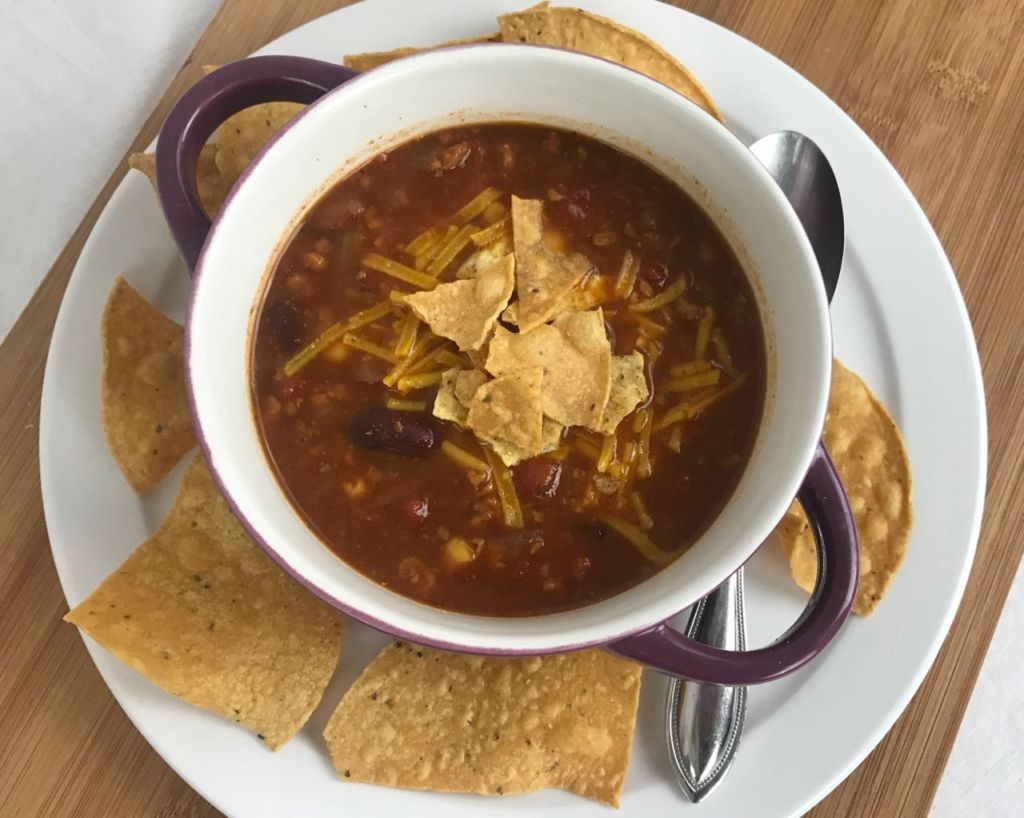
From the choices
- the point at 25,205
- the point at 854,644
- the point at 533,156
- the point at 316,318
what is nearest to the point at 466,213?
the point at 533,156

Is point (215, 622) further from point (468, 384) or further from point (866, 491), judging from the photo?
point (866, 491)

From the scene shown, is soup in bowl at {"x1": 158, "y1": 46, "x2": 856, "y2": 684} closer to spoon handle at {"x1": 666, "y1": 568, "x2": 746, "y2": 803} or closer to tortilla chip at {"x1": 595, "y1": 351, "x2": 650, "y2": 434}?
tortilla chip at {"x1": 595, "y1": 351, "x2": 650, "y2": 434}

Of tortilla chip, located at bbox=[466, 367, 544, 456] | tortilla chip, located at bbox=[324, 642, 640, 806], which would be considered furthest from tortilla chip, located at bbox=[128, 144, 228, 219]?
tortilla chip, located at bbox=[324, 642, 640, 806]

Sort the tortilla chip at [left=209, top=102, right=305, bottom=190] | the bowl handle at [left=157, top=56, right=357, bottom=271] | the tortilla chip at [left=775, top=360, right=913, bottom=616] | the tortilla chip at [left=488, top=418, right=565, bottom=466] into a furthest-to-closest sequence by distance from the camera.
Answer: the tortilla chip at [left=209, top=102, right=305, bottom=190] → the tortilla chip at [left=775, top=360, right=913, bottom=616] → the tortilla chip at [left=488, top=418, right=565, bottom=466] → the bowl handle at [left=157, top=56, right=357, bottom=271]

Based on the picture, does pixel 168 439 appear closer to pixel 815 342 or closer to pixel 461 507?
pixel 461 507

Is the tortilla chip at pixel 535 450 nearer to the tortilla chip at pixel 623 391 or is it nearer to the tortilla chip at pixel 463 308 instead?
the tortilla chip at pixel 623 391

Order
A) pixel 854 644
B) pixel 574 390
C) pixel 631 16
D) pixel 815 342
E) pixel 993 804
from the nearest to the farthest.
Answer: pixel 815 342 → pixel 574 390 → pixel 854 644 → pixel 631 16 → pixel 993 804

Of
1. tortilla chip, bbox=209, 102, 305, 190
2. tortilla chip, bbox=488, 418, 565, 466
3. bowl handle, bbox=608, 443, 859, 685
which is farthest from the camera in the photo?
tortilla chip, bbox=209, 102, 305, 190
